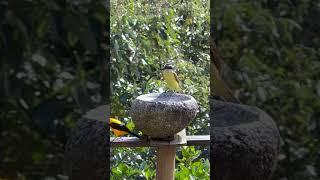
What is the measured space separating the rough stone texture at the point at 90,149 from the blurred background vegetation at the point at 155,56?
1268 mm

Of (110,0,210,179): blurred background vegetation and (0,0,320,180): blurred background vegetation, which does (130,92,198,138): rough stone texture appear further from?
(0,0,320,180): blurred background vegetation

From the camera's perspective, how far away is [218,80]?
5.31 feet

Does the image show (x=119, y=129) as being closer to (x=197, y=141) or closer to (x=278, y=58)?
(x=197, y=141)

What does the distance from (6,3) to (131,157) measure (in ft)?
5.58

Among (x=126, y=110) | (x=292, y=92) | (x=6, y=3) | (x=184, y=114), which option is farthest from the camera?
(x=126, y=110)

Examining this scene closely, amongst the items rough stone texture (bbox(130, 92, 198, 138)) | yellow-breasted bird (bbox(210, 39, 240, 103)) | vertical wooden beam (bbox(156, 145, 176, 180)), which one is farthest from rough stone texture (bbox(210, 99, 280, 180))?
vertical wooden beam (bbox(156, 145, 176, 180))

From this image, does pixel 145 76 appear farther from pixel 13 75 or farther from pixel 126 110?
pixel 13 75

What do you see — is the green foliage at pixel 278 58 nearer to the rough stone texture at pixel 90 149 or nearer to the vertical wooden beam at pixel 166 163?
the rough stone texture at pixel 90 149

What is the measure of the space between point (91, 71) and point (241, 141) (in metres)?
0.60

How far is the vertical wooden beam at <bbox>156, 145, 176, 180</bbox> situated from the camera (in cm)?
243

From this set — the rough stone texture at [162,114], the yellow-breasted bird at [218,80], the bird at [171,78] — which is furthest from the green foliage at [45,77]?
the bird at [171,78]

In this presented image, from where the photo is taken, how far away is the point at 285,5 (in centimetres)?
162

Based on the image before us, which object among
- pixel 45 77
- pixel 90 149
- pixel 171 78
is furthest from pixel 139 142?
pixel 45 77

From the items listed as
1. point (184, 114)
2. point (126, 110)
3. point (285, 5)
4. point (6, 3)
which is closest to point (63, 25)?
point (6, 3)
